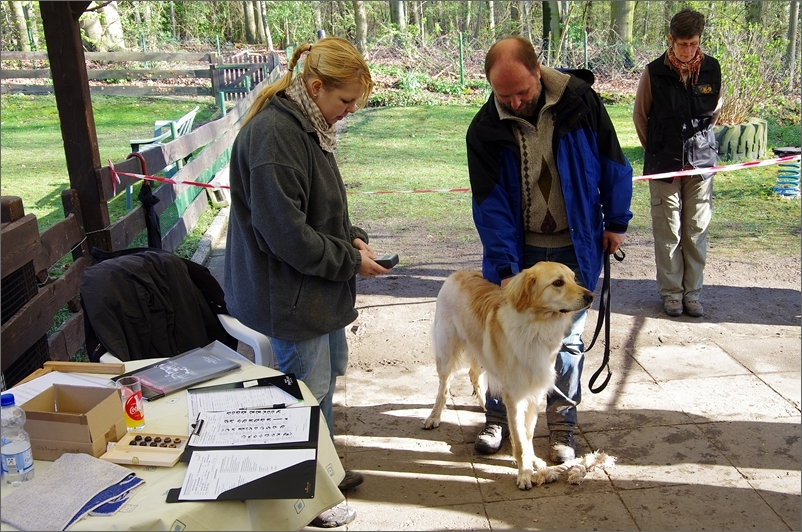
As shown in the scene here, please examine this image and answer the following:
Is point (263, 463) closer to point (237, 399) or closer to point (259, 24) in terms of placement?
point (237, 399)

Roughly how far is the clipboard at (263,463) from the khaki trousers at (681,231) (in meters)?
3.97

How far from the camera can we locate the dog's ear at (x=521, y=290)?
3043 mm

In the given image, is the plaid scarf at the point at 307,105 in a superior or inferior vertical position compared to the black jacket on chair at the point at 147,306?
superior

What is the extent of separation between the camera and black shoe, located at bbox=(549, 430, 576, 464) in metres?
3.46

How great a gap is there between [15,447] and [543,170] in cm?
230

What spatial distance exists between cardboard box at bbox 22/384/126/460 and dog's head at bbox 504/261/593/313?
67.9 inches

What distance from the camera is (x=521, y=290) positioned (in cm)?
308

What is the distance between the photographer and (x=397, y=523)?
3.06 metres

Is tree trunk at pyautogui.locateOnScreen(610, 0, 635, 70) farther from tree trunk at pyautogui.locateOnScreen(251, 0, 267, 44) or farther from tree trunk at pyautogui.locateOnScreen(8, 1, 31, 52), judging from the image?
tree trunk at pyautogui.locateOnScreen(8, 1, 31, 52)

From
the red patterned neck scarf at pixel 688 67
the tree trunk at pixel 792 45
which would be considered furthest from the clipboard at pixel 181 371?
the tree trunk at pixel 792 45

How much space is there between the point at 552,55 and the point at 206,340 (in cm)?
1771

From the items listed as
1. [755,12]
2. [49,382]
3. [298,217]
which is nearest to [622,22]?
[755,12]

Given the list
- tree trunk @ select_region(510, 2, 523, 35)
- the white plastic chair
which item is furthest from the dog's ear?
tree trunk @ select_region(510, 2, 523, 35)

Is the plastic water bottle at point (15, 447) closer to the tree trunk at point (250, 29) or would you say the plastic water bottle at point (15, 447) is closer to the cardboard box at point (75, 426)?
the cardboard box at point (75, 426)
